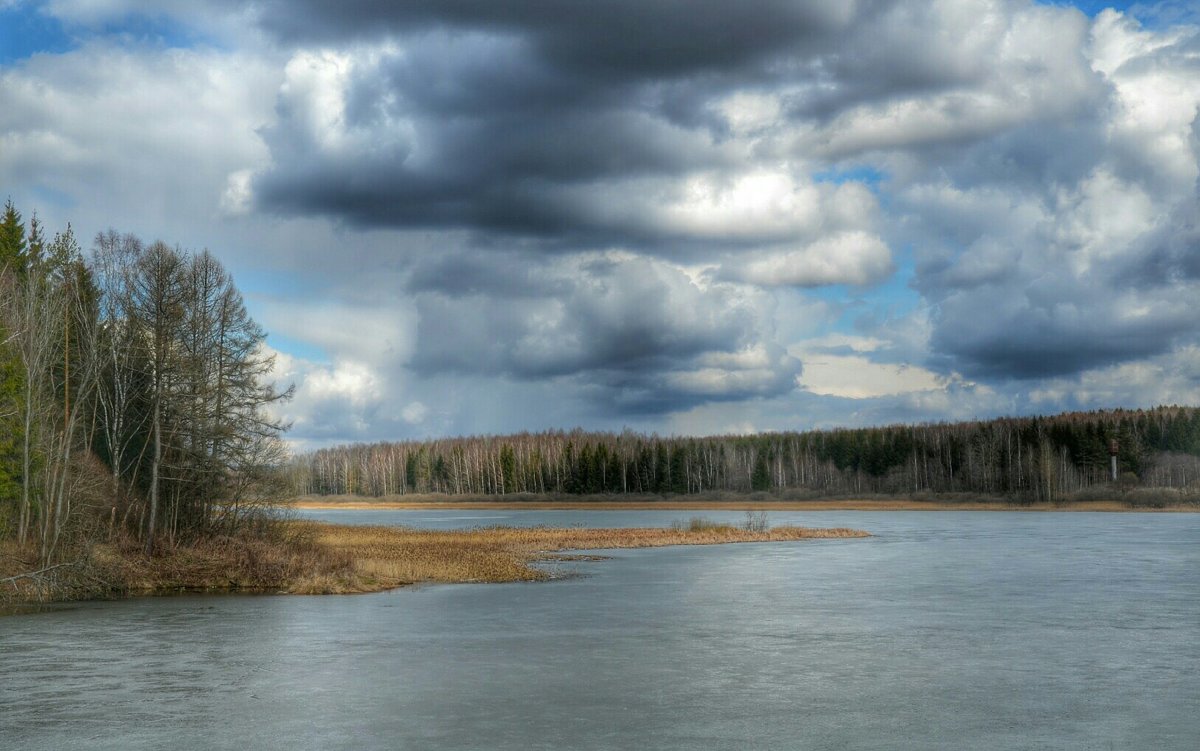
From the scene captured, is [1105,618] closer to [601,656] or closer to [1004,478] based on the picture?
[601,656]

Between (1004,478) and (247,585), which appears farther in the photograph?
(1004,478)

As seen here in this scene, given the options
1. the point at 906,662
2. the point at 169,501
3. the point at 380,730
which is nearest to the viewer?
the point at 380,730

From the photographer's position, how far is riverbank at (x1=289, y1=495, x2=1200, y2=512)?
123 metres

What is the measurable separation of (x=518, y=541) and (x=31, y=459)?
108 feet

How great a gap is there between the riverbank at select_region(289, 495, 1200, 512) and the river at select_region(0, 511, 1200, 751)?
86351 mm

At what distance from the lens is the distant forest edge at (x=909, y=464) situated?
138 m

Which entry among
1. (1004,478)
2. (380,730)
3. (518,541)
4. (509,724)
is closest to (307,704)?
(380,730)

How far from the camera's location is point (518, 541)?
64.7m

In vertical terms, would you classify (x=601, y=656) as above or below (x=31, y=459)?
below

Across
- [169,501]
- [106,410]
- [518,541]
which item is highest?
[106,410]

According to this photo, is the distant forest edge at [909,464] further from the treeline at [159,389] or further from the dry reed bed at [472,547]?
the treeline at [159,389]

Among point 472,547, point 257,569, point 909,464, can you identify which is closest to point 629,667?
point 257,569

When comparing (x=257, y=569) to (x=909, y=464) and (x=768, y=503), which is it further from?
(x=909, y=464)

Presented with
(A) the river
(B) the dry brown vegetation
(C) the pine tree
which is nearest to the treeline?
(C) the pine tree
